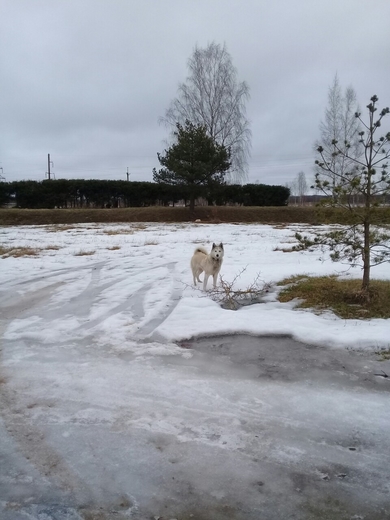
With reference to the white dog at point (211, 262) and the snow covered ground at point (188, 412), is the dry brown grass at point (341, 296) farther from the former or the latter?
the white dog at point (211, 262)

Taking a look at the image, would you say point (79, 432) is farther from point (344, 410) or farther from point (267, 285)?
point (267, 285)

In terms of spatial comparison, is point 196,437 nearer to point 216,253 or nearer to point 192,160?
point 216,253

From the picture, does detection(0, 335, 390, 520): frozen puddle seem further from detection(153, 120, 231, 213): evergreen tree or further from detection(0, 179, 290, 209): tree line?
detection(0, 179, 290, 209): tree line

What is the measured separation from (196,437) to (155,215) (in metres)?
26.1

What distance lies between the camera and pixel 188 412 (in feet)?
9.61

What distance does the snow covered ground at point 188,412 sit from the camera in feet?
6.95

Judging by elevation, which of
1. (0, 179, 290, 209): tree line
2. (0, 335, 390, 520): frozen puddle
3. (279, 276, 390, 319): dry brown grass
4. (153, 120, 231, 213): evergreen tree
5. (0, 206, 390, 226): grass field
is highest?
(153, 120, 231, 213): evergreen tree

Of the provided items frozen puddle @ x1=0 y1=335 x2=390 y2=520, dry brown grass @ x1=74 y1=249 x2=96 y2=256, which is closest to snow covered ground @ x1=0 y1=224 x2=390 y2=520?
frozen puddle @ x1=0 y1=335 x2=390 y2=520

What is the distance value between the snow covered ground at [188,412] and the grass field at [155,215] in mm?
21965

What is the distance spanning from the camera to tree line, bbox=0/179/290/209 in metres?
30.4

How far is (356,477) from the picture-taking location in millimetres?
2250

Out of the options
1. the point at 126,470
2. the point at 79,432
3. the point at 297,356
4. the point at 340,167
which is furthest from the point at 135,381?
the point at 340,167

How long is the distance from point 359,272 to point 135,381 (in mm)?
5401

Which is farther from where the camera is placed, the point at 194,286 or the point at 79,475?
the point at 194,286
